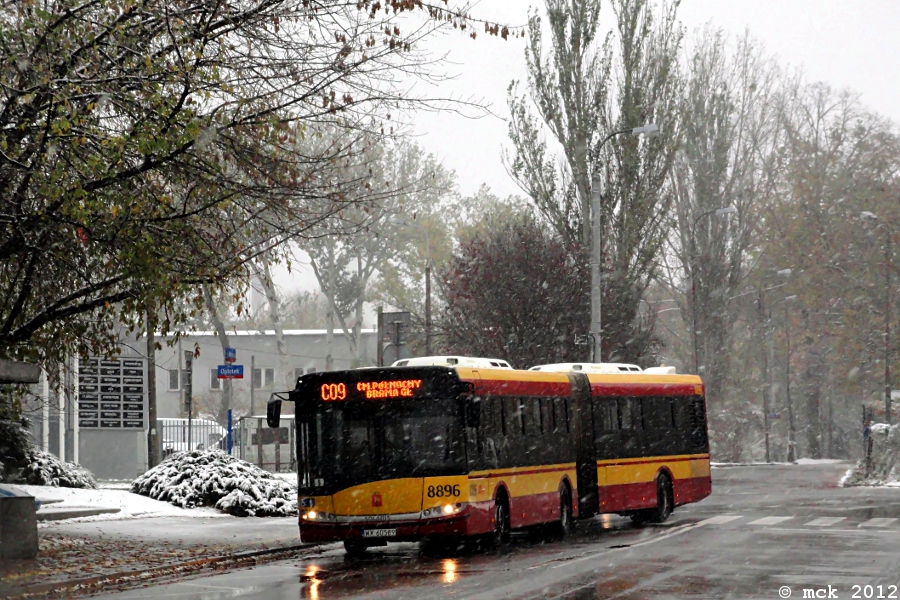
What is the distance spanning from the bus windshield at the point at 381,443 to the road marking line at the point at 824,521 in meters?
7.44

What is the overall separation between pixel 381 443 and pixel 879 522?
9596 mm

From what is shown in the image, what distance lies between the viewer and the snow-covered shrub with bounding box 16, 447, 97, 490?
86.9 feet

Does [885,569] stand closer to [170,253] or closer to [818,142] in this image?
[170,253]

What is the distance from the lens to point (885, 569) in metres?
15.1

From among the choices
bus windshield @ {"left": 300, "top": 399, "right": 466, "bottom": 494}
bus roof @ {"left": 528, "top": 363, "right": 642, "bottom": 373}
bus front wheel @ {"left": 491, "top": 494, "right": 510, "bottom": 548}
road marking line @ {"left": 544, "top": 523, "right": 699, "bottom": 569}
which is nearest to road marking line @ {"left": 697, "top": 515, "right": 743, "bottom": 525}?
road marking line @ {"left": 544, "top": 523, "right": 699, "bottom": 569}

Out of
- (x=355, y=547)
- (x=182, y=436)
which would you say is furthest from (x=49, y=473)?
(x=182, y=436)

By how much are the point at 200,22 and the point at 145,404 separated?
67.8 ft

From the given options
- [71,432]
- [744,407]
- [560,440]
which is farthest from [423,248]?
[560,440]

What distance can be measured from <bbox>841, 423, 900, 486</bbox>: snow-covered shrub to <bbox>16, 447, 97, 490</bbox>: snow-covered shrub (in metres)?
22.8

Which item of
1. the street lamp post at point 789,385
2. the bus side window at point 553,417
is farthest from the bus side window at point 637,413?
the street lamp post at point 789,385

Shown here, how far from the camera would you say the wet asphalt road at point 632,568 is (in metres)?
13.5

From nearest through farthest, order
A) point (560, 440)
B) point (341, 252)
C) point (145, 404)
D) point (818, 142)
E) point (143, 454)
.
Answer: point (560, 440), point (145, 404), point (143, 454), point (341, 252), point (818, 142)

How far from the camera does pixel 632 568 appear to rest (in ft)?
51.0

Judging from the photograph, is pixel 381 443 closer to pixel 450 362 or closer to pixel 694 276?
pixel 450 362
